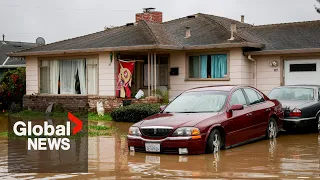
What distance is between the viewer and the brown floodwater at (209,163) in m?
9.47

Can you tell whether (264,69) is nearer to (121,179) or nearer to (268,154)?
(268,154)

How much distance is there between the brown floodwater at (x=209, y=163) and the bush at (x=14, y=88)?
14.4 metres

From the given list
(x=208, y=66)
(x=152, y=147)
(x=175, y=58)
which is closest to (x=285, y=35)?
(x=208, y=66)

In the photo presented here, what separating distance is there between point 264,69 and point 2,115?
1238cm

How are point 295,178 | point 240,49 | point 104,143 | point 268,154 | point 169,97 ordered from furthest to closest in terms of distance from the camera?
point 169,97 < point 240,49 < point 104,143 < point 268,154 < point 295,178

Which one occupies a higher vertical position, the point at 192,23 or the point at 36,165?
the point at 192,23

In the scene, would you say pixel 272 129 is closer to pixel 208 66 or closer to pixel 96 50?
pixel 208 66

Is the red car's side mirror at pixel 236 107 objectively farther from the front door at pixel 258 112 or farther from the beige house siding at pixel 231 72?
the beige house siding at pixel 231 72

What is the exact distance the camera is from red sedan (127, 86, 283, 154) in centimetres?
1150

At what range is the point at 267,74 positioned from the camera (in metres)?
21.8

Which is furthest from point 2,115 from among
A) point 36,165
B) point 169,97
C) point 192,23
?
point 36,165

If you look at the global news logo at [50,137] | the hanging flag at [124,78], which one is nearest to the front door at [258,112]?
the global news logo at [50,137]

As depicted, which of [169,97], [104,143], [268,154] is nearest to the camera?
[268,154]

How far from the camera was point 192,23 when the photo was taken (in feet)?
84.7
